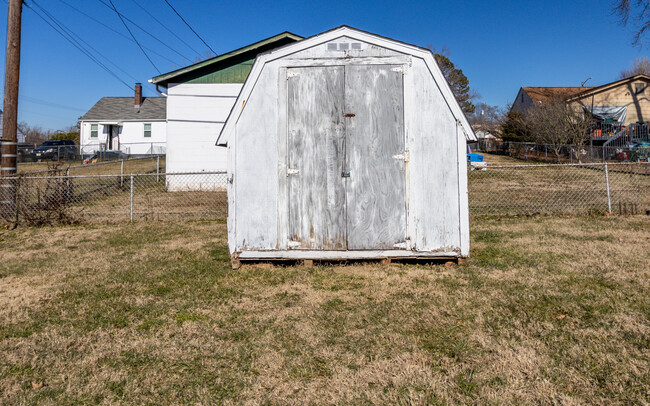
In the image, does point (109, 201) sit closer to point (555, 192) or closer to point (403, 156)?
point (403, 156)

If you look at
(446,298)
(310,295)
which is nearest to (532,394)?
(446,298)

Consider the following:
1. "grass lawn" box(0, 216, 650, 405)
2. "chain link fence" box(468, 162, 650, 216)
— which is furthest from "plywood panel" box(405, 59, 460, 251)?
"chain link fence" box(468, 162, 650, 216)

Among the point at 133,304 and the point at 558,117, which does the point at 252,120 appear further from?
the point at 558,117

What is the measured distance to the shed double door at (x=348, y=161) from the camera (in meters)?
5.40

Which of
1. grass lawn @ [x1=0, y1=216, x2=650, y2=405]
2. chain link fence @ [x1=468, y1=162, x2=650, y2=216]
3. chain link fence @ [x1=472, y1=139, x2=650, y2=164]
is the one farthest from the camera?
chain link fence @ [x1=472, y1=139, x2=650, y2=164]

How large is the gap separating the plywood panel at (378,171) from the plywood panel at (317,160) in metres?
0.16

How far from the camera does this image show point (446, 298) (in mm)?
4215

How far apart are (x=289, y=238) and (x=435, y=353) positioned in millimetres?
2855

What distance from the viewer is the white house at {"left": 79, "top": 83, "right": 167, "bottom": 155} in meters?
35.8

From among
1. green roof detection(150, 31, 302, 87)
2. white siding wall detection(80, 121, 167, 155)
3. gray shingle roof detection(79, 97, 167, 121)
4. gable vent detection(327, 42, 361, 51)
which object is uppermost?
gray shingle roof detection(79, 97, 167, 121)

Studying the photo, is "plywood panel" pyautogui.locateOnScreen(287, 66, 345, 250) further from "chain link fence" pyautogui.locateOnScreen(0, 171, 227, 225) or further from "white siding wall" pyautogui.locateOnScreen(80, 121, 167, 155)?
"white siding wall" pyautogui.locateOnScreen(80, 121, 167, 155)

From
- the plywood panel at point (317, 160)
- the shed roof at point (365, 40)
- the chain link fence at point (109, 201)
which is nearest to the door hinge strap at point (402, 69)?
the shed roof at point (365, 40)

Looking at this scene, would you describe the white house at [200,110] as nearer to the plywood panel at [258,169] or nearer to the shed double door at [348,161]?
the plywood panel at [258,169]

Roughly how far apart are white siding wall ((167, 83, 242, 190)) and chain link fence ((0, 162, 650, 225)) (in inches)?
16.7
